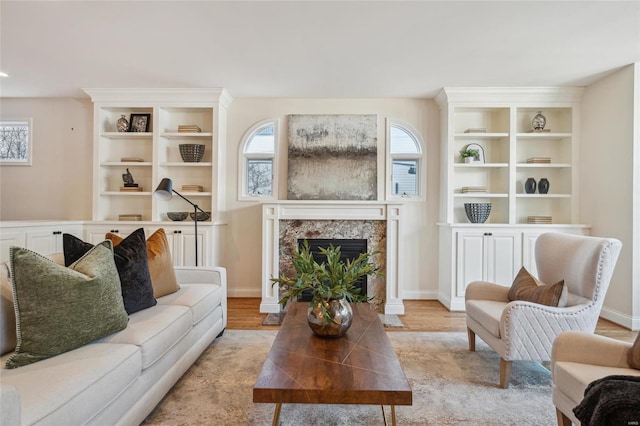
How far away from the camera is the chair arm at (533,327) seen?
205cm

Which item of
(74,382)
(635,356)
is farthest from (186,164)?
(635,356)

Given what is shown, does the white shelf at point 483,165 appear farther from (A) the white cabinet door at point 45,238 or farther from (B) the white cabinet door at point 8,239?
(B) the white cabinet door at point 8,239

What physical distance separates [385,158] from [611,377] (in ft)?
11.0

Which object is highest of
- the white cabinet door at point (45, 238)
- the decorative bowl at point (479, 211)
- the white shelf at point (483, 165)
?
the white shelf at point (483, 165)

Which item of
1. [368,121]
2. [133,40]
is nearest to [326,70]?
[368,121]

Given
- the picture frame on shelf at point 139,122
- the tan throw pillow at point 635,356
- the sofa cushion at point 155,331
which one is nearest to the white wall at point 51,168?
the picture frame on shelf at point 139,122

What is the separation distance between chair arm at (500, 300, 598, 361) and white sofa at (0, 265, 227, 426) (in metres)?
2.07

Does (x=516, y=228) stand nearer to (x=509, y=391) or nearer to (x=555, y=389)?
(x=509, y=391)

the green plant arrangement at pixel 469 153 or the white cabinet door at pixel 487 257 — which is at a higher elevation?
the green plant arrangement at pixel 469 153

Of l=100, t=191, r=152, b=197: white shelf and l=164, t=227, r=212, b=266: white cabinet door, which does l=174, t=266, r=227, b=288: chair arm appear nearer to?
l=164, t=227, r=212, b=266: white cabinet door

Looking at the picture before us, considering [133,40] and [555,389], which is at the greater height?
[133,40]

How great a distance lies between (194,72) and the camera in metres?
3.54

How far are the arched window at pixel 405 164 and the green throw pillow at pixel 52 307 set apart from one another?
11.5 feet

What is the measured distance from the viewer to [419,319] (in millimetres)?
3557
